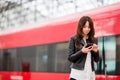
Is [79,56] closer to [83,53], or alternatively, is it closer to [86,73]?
[83,53]

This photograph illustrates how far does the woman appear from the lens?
450 cm

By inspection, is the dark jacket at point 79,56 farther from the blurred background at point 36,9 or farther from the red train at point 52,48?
the blurred background at point 36,9

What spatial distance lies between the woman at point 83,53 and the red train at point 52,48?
4.13 meters

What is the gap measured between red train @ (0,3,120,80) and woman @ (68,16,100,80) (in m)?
4.13

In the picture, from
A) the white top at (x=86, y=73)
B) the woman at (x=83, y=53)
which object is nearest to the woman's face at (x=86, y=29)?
the woman at (x=83, y=53)

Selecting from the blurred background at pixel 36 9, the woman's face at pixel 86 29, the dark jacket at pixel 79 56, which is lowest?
the dark jacket at pixel 79 56

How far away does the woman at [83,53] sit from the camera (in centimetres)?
450

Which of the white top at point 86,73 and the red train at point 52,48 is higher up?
the red train at point 52,48

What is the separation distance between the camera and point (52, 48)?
39.3 ft

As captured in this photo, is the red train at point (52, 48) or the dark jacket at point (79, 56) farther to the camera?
the red train at point (52, 48)

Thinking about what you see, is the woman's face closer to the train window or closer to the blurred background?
the train window

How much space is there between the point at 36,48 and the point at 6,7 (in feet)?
47.8

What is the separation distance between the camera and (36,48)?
13125mm

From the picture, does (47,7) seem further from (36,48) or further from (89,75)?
(89,75)
